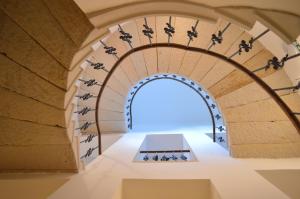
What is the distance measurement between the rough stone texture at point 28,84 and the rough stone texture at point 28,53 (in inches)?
2.0

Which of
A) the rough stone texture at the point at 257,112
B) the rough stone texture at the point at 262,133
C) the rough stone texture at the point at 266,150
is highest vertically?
the rough stone texture at the point at 257,112

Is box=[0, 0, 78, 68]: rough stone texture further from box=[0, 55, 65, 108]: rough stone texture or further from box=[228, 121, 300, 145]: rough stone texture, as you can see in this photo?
box=[228, 121, 300, 145]: rough stone texture

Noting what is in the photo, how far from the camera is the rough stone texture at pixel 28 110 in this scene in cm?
197

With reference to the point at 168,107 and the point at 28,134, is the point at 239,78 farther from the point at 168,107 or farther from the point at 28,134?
the point at 168,107

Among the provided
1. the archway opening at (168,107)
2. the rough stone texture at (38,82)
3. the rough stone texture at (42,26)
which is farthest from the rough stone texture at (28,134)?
the archway opening at (168,107)

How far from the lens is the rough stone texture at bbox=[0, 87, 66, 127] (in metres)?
1.97

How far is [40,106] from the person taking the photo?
2070mm

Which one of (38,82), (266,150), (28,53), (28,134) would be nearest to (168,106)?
(266,150)

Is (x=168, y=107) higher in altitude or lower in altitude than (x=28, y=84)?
higher

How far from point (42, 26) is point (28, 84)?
543 mm

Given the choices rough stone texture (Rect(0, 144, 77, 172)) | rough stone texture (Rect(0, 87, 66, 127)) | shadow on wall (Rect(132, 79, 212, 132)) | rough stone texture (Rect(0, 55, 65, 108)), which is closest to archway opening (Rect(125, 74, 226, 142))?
shadow on wall (Rect(132, 79, 212, 132))

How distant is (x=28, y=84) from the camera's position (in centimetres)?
191

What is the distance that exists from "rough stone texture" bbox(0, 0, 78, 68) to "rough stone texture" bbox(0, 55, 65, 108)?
279mm

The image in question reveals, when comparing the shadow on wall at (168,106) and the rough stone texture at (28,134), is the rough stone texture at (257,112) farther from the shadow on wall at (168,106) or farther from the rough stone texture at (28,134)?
the shadow on wall at (168,106)
